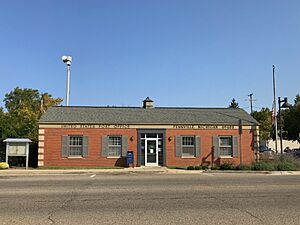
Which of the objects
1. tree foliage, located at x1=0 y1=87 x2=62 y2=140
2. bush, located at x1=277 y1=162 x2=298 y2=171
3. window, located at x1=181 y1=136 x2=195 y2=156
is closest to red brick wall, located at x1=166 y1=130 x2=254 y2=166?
window, located at x1=181 y1=136 x2=195 y2=156

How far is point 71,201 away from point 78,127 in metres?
16.8

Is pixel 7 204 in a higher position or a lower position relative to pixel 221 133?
lower

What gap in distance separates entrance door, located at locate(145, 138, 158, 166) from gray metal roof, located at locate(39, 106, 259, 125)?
161cm

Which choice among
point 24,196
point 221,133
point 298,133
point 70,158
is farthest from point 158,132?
point 298,133

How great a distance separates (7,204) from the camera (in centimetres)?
945

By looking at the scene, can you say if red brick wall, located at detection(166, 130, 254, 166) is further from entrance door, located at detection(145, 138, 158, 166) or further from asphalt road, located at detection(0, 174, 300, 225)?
asphalt road, located at detection(0, 174, 300, 225)

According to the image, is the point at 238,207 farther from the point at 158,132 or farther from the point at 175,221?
the point at 158,132

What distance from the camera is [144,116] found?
28.2 metres

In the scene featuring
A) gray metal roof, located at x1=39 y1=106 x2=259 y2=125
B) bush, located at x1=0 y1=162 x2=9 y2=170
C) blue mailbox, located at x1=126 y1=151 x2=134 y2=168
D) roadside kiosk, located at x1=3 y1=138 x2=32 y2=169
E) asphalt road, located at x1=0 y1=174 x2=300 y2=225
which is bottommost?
asphalt road, located at x1=0 y1=174 x2=300 y2=225

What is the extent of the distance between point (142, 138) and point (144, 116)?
2197 mm

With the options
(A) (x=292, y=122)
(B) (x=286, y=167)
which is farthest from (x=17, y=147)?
(A) (x=292, y=122)

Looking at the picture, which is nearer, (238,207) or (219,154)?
(238,207)

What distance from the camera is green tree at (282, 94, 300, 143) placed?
51.0m

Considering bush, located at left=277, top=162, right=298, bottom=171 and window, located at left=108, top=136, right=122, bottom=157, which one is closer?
bush, located at left=277, top=162, right=298, bottom=171
